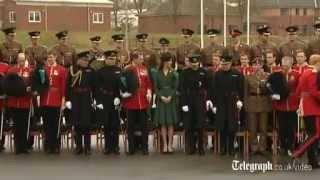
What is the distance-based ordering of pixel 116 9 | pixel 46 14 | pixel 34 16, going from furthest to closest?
pixel 116 9 < pixel 34 16 < pixel 46 14

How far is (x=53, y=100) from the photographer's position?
1430 centimetres

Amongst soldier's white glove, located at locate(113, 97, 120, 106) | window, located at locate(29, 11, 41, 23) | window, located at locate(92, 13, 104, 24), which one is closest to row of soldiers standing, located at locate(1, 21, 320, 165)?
soldier's white glove, located at locate(113, 97, 120, 106)

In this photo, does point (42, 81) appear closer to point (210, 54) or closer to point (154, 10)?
point (210, 54)

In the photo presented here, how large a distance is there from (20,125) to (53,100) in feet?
2.73

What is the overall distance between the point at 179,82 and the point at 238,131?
147cm

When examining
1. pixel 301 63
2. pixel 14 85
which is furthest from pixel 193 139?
pixel 14 85

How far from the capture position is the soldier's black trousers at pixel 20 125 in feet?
47.3

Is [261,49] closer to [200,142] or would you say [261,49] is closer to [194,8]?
[200,142]

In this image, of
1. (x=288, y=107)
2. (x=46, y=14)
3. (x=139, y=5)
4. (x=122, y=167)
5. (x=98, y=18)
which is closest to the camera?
(x=122, y=167)

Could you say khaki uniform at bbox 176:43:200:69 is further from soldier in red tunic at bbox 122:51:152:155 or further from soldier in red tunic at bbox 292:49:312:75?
soldier in red tunic at bbox 292:49:312:75

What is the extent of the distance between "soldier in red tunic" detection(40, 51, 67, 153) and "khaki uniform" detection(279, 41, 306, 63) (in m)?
4.43

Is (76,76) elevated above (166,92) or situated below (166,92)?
above

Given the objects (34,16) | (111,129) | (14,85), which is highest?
(34,16)

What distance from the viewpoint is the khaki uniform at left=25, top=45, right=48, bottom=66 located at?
15407mm
